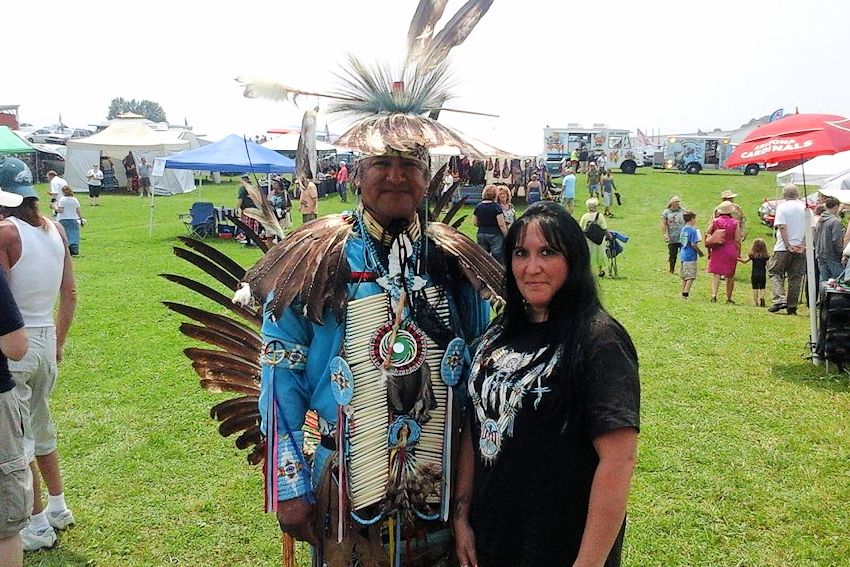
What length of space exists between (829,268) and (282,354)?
834 centimetres

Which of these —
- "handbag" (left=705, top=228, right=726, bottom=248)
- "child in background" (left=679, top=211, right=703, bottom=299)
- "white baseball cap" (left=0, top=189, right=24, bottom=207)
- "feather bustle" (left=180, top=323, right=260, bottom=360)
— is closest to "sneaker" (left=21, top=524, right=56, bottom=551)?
"feather bustle" (left=180, top=323, right=260, bottom=360)

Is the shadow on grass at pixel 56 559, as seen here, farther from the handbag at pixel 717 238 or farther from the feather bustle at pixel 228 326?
the handbag at pixel 717 238

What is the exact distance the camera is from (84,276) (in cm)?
978

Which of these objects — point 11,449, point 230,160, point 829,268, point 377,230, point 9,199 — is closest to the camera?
point 377,230

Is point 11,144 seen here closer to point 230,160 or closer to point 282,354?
point 230,160

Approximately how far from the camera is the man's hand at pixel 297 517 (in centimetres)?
185

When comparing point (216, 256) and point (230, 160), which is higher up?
point (230, 160)

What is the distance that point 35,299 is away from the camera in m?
2.98

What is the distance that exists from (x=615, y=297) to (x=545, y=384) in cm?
818

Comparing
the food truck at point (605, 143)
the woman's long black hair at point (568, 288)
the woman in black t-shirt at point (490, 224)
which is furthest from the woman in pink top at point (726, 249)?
the food truck at point (605, 143)

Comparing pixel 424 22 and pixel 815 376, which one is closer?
pixel 424 22

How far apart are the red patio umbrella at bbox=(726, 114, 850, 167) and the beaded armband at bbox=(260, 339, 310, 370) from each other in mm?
5489

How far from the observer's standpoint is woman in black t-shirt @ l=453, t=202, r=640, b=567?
1.47 m

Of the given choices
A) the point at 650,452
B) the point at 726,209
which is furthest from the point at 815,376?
the point at 726,209
